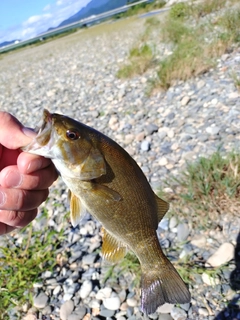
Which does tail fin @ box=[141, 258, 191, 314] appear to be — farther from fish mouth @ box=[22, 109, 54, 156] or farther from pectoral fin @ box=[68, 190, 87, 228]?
fish mouth @ box=[22, 109, 54, 156]

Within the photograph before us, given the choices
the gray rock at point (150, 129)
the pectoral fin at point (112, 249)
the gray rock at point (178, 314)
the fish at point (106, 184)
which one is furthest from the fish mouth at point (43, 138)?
the gray rock at point (150, 129)

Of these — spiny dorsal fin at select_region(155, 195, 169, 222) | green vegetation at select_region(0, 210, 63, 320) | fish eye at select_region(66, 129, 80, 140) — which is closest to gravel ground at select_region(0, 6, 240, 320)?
green vegetation at select_region(0, 210, 63, 320)

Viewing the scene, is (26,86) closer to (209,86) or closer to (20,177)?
(209,86)

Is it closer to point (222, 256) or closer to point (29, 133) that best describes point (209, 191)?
point (222, 256)

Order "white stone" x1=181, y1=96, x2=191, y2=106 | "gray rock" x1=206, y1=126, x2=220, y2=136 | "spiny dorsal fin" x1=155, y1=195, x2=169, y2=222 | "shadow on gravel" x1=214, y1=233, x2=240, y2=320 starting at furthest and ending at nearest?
1. "white stone" x1=181, y1=96, x2=191, y2=106
2. "gray rock" x1=206, y1=126, x2=220, y2=136
3. "shadow on gravel" x1=214, y1=233, x2=240, y2=320
4. "spiny dorsal fin" x1=155, y1=195, x2=169, y2=222

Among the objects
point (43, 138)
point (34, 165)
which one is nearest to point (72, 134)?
point (43, 138)

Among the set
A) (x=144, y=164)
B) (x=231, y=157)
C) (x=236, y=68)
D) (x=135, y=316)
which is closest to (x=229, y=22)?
(x=236, y=68)
